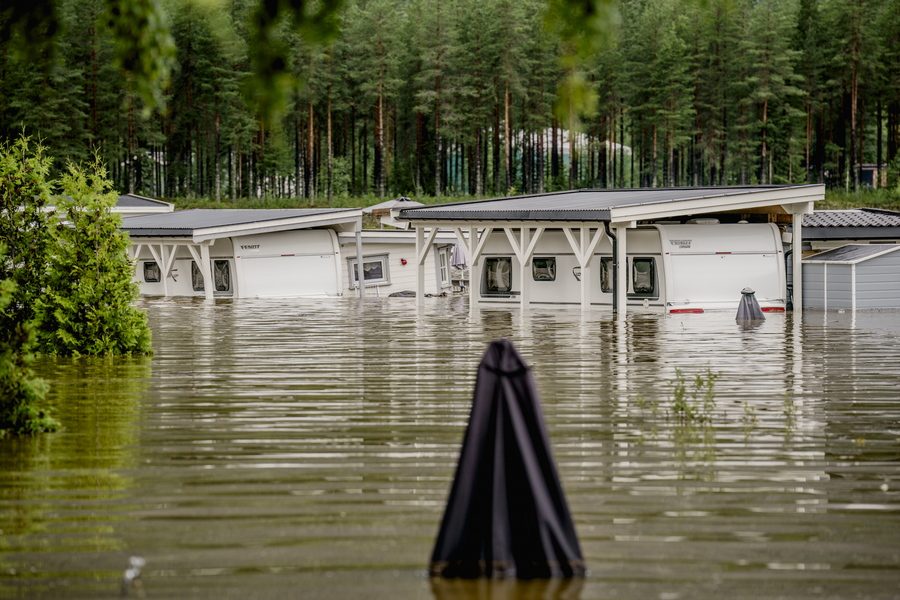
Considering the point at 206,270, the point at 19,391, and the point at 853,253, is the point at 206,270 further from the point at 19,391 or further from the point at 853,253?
the point at 19,391

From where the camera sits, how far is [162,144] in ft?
255

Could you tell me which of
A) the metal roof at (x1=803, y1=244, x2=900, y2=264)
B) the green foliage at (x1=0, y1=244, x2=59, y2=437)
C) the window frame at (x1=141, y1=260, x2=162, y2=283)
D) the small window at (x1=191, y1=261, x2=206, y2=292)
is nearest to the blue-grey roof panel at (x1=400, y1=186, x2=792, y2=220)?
the metal roof at (x1=803, y1=244, x2=900, y2=264)

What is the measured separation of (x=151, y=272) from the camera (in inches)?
1481

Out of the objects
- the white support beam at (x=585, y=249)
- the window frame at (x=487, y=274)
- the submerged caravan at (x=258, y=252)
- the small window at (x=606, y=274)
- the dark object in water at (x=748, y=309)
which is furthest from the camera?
the submerged caravan at (x=258, y=252)

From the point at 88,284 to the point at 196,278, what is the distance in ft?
64.5

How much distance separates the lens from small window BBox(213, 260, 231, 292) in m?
34.7

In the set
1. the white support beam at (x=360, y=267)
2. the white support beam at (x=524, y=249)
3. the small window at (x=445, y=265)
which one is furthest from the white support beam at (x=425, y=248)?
the small window at (x=445, y=265)

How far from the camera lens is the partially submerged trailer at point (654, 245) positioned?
89.7ft

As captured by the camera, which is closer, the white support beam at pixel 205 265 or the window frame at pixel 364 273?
the white support beam at pixel 205 265

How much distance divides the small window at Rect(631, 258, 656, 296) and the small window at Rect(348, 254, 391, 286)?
11.8 m

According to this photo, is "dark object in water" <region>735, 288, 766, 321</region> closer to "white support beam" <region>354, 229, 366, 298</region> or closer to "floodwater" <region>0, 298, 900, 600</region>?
Result: "floodwater" <region>0, 298, 900, 600</region>

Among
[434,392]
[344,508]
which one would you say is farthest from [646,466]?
[434,392]

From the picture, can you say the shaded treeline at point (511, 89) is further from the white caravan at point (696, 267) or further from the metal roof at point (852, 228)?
the white caravan at point (696, 267)

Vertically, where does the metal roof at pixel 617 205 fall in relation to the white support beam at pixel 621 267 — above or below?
above
